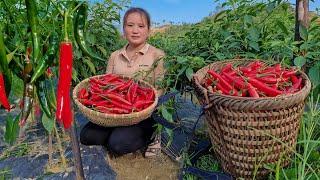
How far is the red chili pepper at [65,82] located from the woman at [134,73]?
4.21 ft

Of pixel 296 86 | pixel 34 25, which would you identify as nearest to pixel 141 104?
pixel 296 86

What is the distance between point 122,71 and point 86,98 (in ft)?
1.29

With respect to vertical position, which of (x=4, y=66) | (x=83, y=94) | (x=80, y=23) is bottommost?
(x=83, y=94)

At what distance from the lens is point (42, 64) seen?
1.61 metres

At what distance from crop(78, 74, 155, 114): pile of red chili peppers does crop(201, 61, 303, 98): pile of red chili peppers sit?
1.49 ft

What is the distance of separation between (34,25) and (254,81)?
1133 mm

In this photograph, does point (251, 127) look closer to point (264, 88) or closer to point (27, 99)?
point (264, 88)

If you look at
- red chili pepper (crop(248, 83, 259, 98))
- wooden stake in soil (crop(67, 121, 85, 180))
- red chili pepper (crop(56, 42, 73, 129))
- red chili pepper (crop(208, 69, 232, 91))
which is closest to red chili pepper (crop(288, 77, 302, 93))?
red chili pepper (crop(248, 83, 259, 98))

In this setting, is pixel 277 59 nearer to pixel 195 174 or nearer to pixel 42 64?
pixel 195 174

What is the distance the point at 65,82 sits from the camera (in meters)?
1.61

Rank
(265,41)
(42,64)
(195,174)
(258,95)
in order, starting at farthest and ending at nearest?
1. (265,41)
2. (195,174)
3. (258,95)
4. (42,64)

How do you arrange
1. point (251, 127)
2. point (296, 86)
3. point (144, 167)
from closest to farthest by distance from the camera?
1. point (251, 127)
2. point (296, 86)
3. point (144, 167)

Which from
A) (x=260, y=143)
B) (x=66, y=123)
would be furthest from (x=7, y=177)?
(x=260, y=143)

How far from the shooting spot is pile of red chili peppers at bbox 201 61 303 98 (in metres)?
2.26
